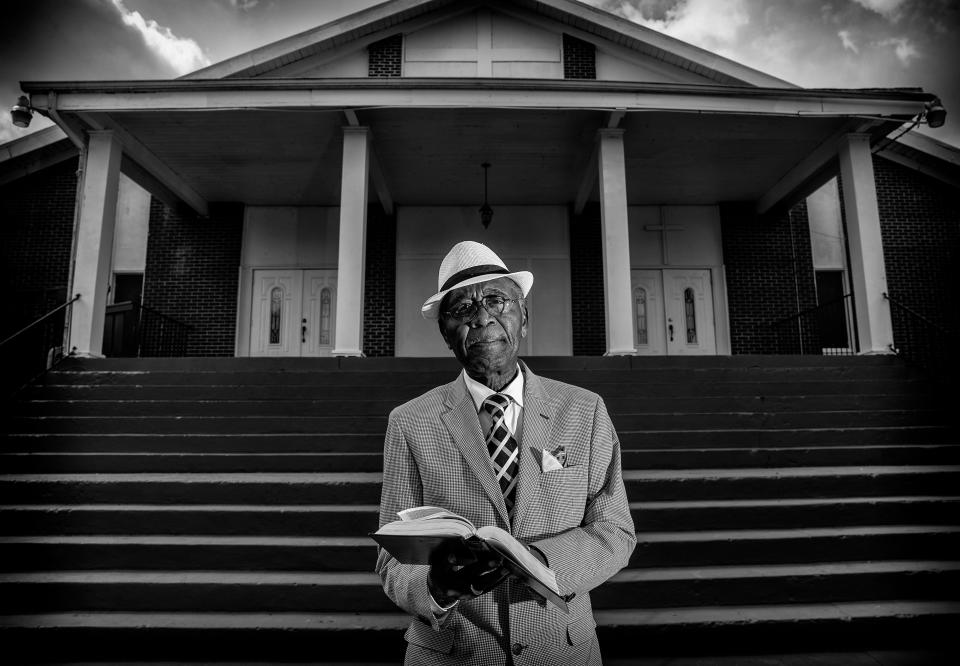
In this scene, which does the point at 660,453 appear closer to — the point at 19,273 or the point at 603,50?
the point at 603,50

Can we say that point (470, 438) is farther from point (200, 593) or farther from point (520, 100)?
point (520, 100)

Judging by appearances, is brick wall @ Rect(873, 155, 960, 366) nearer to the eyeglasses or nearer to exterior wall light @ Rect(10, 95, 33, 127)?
the eyeglasses

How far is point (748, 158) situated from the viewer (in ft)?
A: 34.2

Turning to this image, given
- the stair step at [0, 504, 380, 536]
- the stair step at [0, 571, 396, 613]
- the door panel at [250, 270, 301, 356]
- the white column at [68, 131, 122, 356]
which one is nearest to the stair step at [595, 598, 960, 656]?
the stair step at [0, 571, 396, 613]

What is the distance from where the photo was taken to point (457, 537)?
1.17m

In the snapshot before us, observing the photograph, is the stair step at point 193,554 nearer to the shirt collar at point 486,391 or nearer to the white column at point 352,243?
the shirt collar at point 486,391

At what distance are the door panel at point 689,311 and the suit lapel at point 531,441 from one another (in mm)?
11316

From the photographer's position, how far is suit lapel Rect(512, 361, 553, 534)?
1.51m

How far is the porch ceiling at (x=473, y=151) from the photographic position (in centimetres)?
890

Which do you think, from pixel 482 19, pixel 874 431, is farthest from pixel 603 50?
pixel 874 431

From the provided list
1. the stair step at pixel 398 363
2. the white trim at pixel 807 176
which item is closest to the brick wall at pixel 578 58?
the white trim at pixel 807 176

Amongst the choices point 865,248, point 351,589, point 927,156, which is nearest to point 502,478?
point 351,589

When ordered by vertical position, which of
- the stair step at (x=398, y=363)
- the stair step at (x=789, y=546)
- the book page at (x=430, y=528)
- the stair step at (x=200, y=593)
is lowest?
the stair step at (x=200, y=593)

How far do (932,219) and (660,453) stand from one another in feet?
38.2
